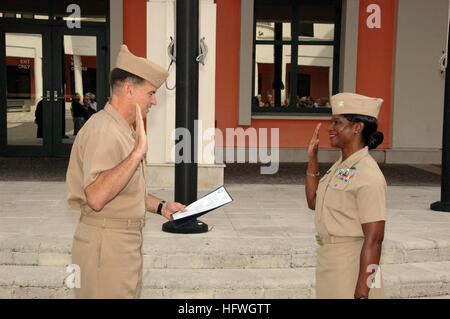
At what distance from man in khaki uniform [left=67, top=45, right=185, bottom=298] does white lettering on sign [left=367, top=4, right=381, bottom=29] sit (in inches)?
417

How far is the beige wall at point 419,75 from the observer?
12.6m

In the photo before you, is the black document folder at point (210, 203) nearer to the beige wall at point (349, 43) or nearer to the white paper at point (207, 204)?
the white paper at point (207, 204)

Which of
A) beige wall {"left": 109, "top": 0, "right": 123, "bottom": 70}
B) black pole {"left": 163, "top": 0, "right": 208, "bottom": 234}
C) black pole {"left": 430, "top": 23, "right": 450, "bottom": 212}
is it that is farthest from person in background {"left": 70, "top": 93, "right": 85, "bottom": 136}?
black pole {"left": 430, "top": 23, "right": 450, "bottom": 212}

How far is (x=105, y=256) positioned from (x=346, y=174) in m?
1.27

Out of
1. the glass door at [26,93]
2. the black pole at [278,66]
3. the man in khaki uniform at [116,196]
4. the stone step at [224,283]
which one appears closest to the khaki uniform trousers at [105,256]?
the man in khaki uniform at [116,196]

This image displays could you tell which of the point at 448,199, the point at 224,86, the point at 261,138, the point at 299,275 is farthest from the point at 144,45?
the point at 299,275

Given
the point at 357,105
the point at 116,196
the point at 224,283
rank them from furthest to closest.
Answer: the point at 224,283
the point at 357,105
the point at 116,196

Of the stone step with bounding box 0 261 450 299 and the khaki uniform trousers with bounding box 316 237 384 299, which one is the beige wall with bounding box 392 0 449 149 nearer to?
the stone step with bounding box 0 261 450 299

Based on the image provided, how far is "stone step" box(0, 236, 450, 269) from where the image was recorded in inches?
219

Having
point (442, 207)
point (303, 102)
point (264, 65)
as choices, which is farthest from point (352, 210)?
point (303, 102)

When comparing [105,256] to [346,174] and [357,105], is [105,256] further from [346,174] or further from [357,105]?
[357,105]

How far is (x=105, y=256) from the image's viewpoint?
115 inches

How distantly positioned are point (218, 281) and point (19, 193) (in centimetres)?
417
